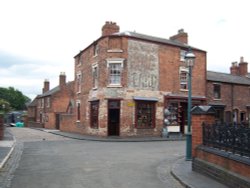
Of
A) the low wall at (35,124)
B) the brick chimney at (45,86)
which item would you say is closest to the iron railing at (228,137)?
the low wall at (35,124)

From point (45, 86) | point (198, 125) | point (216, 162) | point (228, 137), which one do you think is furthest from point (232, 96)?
point (45, 86)

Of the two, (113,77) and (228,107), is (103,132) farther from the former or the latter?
(228,107)

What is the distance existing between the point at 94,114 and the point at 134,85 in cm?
453

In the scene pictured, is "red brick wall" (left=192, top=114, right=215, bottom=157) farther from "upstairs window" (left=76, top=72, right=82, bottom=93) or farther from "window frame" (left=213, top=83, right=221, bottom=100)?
"window frame" (left=213, top=83, right=221, bottom=100)

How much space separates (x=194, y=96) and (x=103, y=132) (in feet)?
31.7

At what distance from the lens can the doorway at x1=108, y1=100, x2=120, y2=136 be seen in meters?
26.4

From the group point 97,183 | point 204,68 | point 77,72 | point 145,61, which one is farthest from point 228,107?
point 97,183

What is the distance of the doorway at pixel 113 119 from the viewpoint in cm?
2636

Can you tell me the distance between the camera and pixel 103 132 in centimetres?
2627

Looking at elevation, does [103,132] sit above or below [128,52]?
below

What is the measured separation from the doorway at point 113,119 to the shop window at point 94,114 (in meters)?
1.39

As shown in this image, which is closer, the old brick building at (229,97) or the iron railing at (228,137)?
the iron railing at (228,137)

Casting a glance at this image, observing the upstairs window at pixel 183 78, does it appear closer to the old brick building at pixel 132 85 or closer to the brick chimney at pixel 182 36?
the old brick building at pixel 132 85

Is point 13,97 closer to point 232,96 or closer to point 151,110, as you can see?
point 232,96
